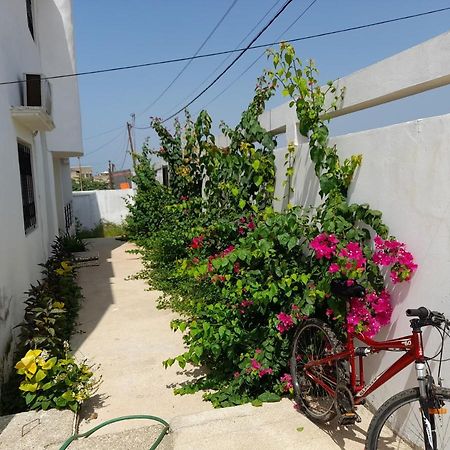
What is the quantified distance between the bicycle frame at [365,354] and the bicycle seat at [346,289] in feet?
0.84

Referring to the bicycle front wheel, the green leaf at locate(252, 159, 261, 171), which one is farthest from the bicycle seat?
the green leaf at locate(252, 159, 261, 171)

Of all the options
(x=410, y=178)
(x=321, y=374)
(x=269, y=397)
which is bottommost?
(x=269, y=397)

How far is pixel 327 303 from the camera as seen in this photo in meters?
2.89

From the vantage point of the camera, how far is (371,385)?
2.36 meters

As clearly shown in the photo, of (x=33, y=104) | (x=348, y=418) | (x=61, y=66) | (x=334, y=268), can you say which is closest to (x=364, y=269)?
(x=334, y=268)

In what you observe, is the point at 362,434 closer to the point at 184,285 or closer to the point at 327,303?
the point at 327,303

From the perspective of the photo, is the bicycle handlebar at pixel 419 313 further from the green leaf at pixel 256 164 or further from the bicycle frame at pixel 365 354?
the green leaf at pixel 256 164

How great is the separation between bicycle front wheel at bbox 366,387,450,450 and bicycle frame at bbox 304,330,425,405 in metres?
0.17

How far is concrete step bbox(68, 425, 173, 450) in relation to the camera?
101 inches

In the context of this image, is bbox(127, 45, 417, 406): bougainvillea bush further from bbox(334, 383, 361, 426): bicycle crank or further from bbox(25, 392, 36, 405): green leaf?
bbox(25, 392, 36, 405): green leaf

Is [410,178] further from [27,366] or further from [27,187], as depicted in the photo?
[27,187]

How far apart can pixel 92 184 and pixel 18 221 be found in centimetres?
3244

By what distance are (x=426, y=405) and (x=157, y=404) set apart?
2077 mm

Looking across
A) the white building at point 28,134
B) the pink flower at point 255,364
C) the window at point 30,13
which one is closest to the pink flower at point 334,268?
the pink flower at point 255,364
